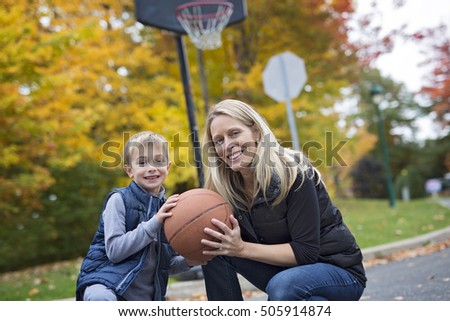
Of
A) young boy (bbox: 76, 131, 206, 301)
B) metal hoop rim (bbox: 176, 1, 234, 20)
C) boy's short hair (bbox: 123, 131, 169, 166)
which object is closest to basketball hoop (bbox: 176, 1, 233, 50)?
metal hoop rim (bbox: 176, 1, 234, 20)

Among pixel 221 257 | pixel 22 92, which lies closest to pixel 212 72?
pixel 22 92

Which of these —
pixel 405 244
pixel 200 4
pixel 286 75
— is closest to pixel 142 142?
pixel 200 4

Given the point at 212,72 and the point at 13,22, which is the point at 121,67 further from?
the point at 13,22

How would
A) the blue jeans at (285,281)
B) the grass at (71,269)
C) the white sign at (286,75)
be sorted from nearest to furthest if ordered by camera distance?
the blue jeans at (285,281), the grass at (71,269), the white sign at (286,75)

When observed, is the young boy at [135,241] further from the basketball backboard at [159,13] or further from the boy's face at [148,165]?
the basketball backboard at [159,13]

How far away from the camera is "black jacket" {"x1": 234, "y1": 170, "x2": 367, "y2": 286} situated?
9.07ft

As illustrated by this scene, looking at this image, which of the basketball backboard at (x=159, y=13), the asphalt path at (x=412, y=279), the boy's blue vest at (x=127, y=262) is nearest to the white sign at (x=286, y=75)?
the basketball backboard at (x=159, y=13)

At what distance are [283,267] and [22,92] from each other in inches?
283

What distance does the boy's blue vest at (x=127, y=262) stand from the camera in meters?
2.87

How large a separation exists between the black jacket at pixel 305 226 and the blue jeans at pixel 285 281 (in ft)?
0.24

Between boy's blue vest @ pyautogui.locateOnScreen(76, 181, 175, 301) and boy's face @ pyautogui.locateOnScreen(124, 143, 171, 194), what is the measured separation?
0.20 ft

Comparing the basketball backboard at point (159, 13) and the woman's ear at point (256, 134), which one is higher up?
the basketball backboard at point (159, 13)

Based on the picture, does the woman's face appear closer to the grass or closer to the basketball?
the basketball

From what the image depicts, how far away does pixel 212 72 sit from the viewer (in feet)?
46.5
